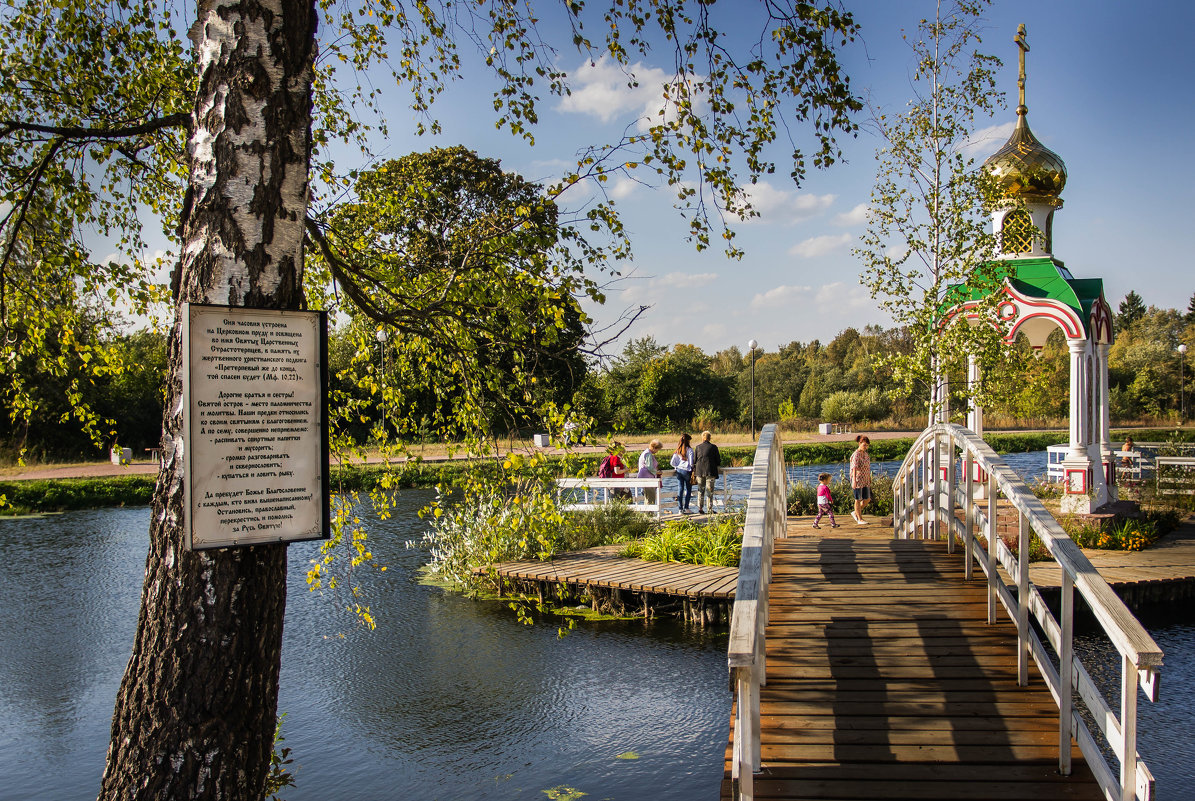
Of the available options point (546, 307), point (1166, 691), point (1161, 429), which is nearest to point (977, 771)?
point (546, 307)

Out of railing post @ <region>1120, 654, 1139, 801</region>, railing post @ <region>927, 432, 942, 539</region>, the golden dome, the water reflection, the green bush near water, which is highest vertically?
the golden dome

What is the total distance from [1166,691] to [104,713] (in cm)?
1143

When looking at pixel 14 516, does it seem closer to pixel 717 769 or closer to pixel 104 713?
pixel 104 713

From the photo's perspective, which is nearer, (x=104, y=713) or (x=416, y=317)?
(x=416, y=317)

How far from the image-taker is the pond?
24.3 ft

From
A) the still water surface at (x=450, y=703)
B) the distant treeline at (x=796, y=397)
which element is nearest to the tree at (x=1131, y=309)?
the distant treeline at (x=796, y=397)

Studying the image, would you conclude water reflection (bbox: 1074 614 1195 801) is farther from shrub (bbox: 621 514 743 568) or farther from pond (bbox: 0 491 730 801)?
shrub (bbox: 621 514 743 568)

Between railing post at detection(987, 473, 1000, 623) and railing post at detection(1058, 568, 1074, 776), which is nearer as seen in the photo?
railing post at detection(1058, 568, 1074, 776)

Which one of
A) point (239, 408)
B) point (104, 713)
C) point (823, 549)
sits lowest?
point (104, 713)

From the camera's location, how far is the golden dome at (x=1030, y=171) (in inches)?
690

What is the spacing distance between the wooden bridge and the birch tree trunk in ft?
5.67

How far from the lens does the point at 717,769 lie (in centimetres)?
735

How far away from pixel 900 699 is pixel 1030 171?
16117 millimetres

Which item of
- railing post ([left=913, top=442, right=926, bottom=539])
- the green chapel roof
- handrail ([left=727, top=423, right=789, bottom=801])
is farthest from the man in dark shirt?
handrail ([left=727, top=423, right=789, bottom=801])
